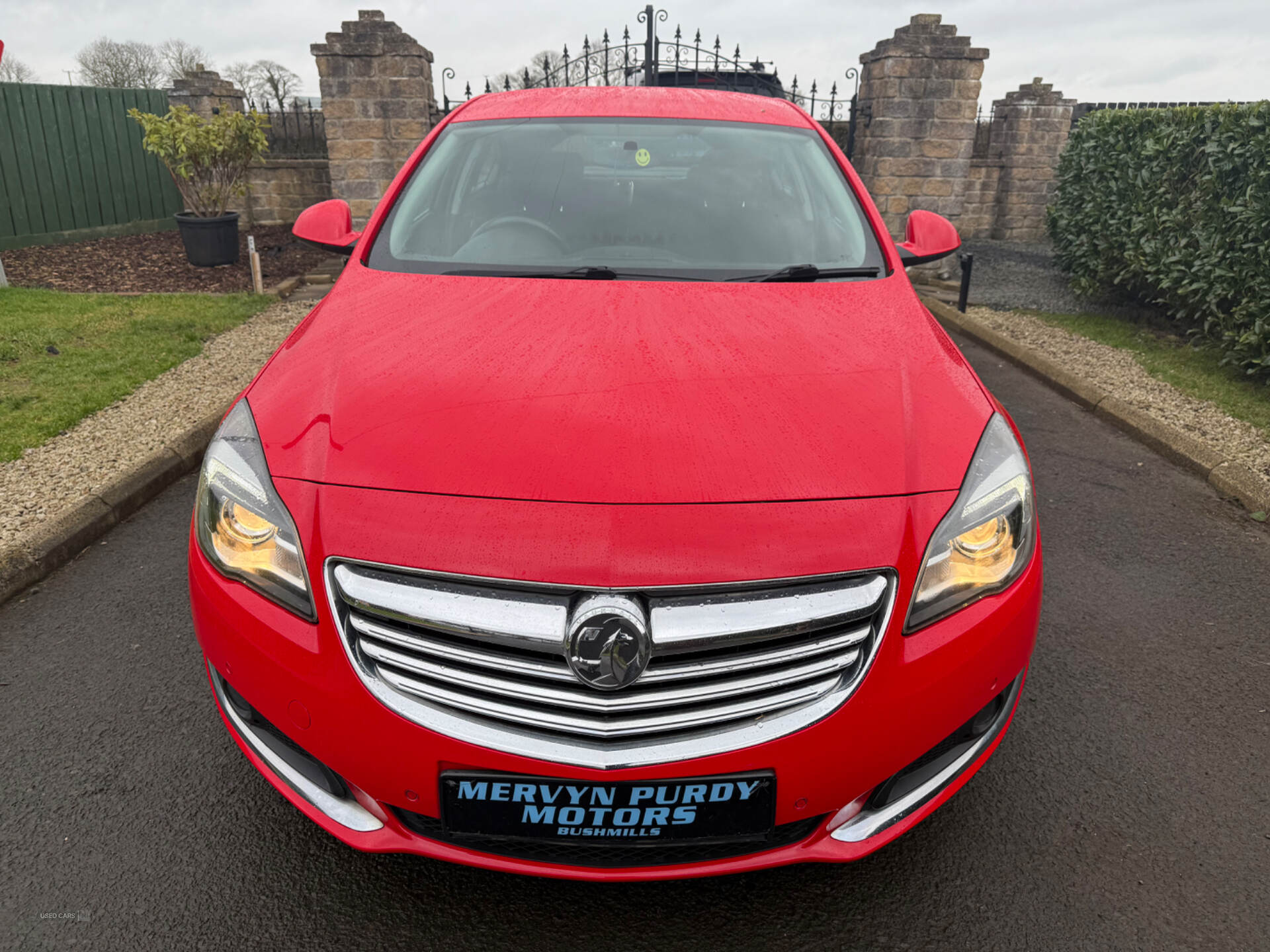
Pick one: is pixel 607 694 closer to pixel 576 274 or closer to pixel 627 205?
pixel 576 274

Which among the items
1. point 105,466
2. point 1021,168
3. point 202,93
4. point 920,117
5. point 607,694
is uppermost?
point 202,93

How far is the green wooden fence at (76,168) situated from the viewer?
34.7ft

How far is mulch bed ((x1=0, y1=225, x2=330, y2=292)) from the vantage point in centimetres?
900

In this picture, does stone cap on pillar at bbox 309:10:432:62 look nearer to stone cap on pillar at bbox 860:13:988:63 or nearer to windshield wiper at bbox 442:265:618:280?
stone cap on pillar at bbox 860:13:988:63

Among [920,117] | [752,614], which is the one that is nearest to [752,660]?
[752,614]

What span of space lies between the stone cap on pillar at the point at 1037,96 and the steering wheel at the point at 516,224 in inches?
508

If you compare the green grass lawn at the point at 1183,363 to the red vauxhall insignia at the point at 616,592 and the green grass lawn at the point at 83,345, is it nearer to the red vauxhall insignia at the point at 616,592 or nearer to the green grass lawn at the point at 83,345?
the red vauxhall insignia at the point at 616,592

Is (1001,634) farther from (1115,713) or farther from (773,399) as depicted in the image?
(1115,713)

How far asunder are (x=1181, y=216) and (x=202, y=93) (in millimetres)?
10931

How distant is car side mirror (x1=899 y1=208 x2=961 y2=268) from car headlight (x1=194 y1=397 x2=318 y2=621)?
238 cm

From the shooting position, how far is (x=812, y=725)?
1.55 m

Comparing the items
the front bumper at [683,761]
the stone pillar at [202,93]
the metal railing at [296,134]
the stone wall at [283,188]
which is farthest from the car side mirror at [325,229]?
the metal railing at [296,134]

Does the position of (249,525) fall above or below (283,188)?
below

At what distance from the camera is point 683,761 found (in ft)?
4.99
